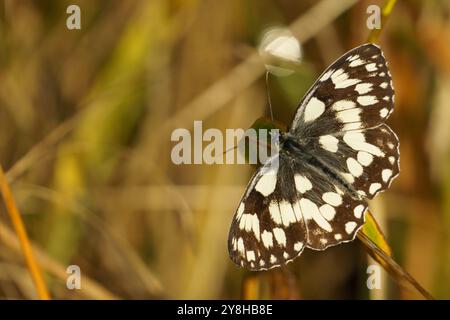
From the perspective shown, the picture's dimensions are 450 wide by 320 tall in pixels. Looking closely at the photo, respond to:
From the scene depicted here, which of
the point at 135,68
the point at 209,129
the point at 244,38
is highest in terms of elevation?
the point at 244,38

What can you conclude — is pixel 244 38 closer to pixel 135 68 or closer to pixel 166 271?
Result: pixel 135 68

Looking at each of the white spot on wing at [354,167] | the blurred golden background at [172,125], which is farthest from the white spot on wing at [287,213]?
the blurred golden background at [172,125]

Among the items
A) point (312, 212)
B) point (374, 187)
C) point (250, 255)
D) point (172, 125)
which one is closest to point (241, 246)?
point (250, 255)

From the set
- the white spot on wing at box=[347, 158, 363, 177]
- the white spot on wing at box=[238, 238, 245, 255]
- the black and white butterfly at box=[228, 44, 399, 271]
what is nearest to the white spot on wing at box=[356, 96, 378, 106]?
the black and white butterfly at box=[228, 44, 399, 271]

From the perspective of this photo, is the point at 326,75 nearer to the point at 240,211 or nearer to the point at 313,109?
the point at 313,109

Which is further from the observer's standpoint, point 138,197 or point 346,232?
point 138,197
